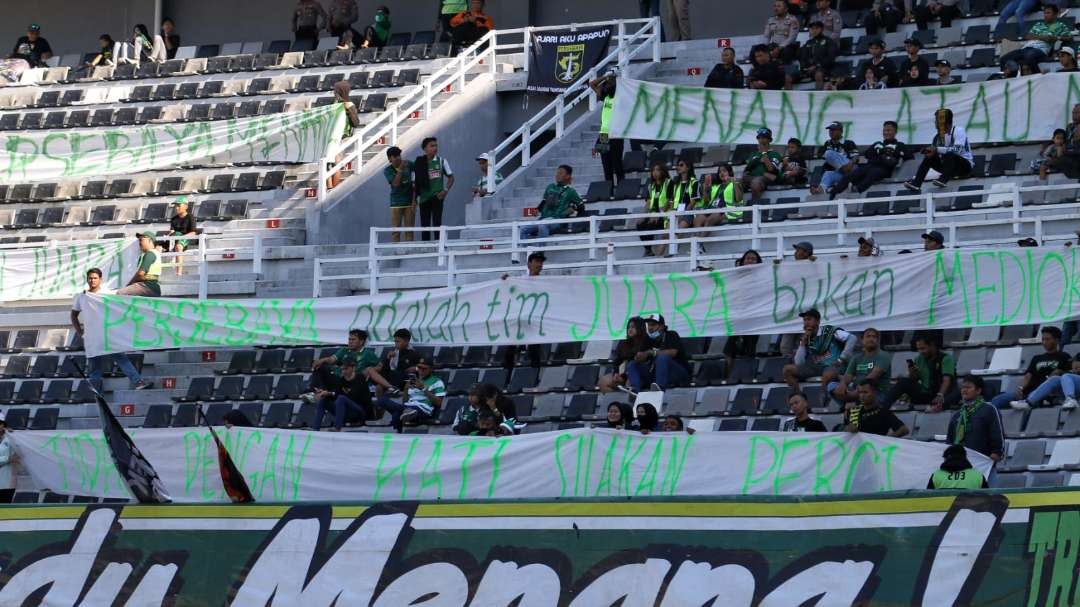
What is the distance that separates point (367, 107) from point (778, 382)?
36.8ft

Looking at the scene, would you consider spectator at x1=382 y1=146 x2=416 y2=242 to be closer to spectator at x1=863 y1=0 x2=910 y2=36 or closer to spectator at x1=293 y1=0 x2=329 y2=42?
spectator at x1=863 y1=0 x2=910 y2=36

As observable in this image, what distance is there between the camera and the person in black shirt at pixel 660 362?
59.5ft

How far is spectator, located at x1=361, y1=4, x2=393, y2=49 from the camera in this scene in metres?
31.2

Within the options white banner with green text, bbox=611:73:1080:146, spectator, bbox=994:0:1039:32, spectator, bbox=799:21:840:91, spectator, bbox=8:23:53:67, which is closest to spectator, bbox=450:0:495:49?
white banner with green text, bbox=611:73:1080:146

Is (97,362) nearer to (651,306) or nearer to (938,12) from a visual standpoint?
(651,306)

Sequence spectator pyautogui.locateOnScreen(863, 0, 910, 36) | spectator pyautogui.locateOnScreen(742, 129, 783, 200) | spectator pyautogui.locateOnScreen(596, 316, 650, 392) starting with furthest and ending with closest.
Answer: spectator pyautogui.locateOnScreen(863, 0, 910, 36)
spectator pyautogui.locateOnScreen(742, 129, 783, 200)
spectator pyautogui.locateOnScreen(596, 316, 650, 392)

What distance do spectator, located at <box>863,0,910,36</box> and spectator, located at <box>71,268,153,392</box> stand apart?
10603 millimetres

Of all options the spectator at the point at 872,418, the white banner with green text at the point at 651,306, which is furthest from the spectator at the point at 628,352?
the spectator at the point at 872,418

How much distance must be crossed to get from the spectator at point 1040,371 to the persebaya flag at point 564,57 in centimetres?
→ 1180

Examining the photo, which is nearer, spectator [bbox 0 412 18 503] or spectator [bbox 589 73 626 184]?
spectator [bbox 0 412 18 503]

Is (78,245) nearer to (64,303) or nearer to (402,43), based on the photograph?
(64,303)

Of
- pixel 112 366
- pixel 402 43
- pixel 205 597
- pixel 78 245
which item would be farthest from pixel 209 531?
pixel 402 43

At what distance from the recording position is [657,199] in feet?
72.1

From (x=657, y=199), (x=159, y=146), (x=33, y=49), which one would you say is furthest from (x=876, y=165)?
(x=33, y=49)
